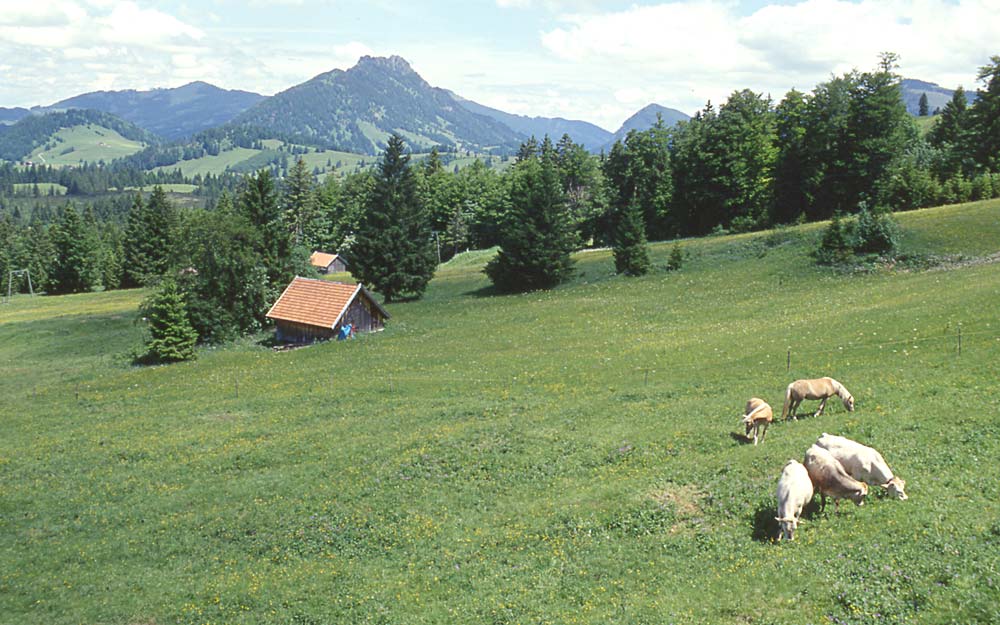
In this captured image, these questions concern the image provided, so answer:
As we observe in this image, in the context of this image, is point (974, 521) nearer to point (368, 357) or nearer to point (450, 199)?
point (368, 357)

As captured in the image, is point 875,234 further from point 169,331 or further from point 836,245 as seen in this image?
point 169,331

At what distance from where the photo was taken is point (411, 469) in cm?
2334

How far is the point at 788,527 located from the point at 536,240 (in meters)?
54.9

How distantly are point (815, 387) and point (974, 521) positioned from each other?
860 cm

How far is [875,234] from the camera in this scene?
52.1 meters

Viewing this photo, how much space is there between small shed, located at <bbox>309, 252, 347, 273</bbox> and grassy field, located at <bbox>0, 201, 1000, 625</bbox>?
72.5 m

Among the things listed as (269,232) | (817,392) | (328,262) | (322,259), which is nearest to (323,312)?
(269,232)

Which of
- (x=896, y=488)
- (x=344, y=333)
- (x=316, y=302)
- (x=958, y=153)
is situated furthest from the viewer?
(x=958, y=153)

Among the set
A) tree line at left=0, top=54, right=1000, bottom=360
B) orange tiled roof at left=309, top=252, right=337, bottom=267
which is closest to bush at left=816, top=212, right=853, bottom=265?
tree line at left=0, top=54, right=1000, bottom=360

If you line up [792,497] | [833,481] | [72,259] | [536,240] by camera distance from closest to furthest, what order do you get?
[792,497] → [833,481] → [536,240] → [72,259]

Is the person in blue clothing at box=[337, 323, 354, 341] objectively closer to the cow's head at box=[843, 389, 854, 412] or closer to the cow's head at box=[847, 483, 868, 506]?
the cow's head at box=[843, 389, 854, 412]

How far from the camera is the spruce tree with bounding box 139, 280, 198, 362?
5269 cm

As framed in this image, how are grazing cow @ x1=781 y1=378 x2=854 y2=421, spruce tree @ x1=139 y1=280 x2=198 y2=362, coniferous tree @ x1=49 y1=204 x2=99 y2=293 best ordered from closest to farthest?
1. grazing cow @ x1=781 y1=378 x2=854 y2=421
2. spruce tree @ x1=139 y1=280 x2=198 y2=362
3. coniferous tree @ x1=49 y1=204 x2=99 y2=293

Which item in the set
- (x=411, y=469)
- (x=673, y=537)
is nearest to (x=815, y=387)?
(x=673, y=537)
